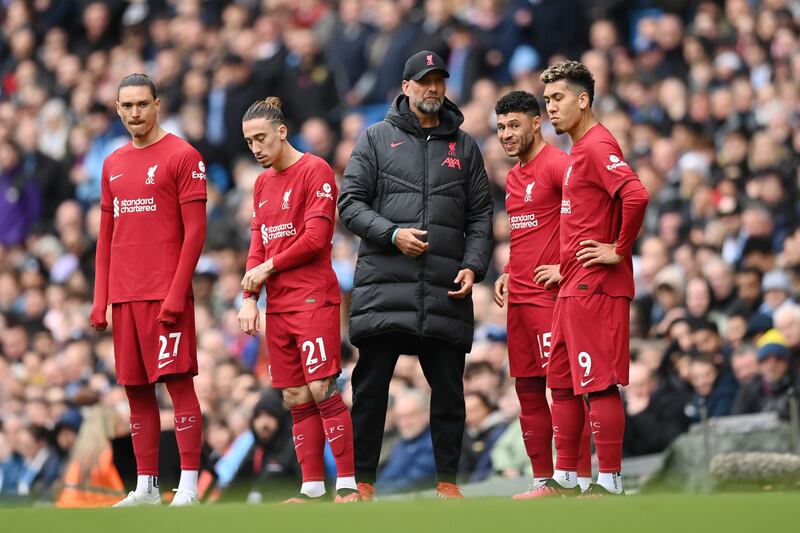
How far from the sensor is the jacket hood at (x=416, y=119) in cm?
894

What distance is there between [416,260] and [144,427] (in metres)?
1.62

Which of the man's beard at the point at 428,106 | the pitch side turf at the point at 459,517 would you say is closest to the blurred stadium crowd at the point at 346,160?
the man's beard at the point at 428,106

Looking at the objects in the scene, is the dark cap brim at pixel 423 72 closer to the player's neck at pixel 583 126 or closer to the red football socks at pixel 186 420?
the player's neck at pixel 583 126

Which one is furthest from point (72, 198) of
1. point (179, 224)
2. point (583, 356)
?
point (583, 356)

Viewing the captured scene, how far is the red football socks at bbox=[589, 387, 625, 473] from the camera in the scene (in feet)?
26.6

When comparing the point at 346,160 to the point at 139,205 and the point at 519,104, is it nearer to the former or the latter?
the point at 519,104

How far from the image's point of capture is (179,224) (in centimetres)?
875

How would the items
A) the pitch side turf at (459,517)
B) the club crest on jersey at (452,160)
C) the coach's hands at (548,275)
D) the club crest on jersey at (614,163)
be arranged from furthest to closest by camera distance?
the club crest on jersey at (452,160) < the coach's hands at (548,275) < the club crest on jersey at (614,163) < the pitch side turf at (459,517)

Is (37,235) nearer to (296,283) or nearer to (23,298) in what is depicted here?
(23,298)

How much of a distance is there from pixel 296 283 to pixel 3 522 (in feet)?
8.50

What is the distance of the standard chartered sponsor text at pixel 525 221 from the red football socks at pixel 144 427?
2081mm

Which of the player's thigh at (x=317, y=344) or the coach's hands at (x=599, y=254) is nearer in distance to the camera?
the coach's hands at (x=599, y=254)

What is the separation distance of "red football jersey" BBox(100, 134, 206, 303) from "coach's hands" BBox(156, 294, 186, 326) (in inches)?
5.3

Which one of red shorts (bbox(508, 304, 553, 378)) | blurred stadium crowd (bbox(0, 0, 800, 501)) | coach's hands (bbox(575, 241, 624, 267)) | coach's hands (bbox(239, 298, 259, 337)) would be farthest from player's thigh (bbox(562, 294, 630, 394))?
blurred stadium crowd (bbox(0, 0, 800, 501))
